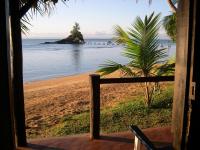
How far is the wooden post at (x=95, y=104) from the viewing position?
4703mm

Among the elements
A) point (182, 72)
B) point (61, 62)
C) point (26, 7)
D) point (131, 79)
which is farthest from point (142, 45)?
point (61, 62)

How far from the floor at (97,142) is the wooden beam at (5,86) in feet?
8.75

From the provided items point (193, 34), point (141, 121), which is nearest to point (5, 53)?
point (193, 34)

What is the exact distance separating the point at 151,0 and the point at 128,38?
127cm

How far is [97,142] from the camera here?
15.5 ft

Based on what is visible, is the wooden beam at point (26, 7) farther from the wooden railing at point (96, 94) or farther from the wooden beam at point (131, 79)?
the wooden beam at point (131, 79)

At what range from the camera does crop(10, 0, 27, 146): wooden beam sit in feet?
13.8

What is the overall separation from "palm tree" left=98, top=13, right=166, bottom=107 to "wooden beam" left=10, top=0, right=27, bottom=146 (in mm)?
2969

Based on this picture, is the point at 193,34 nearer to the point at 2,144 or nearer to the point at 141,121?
the point at 2,144

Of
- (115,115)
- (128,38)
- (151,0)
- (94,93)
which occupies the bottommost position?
(115,115)

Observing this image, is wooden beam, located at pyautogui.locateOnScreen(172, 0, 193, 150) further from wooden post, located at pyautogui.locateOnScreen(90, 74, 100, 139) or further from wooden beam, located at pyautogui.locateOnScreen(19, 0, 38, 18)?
wooden beam, located at pyautogui.locateOnScreen(19, 0, 38, 18)

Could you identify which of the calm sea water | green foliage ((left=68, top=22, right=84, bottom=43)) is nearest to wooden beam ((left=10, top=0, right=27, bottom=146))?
the calm sea water

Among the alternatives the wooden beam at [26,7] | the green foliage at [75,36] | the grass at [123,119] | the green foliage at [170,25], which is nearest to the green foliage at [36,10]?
the wooden beam at [26,7]

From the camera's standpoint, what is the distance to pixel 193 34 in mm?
2031
